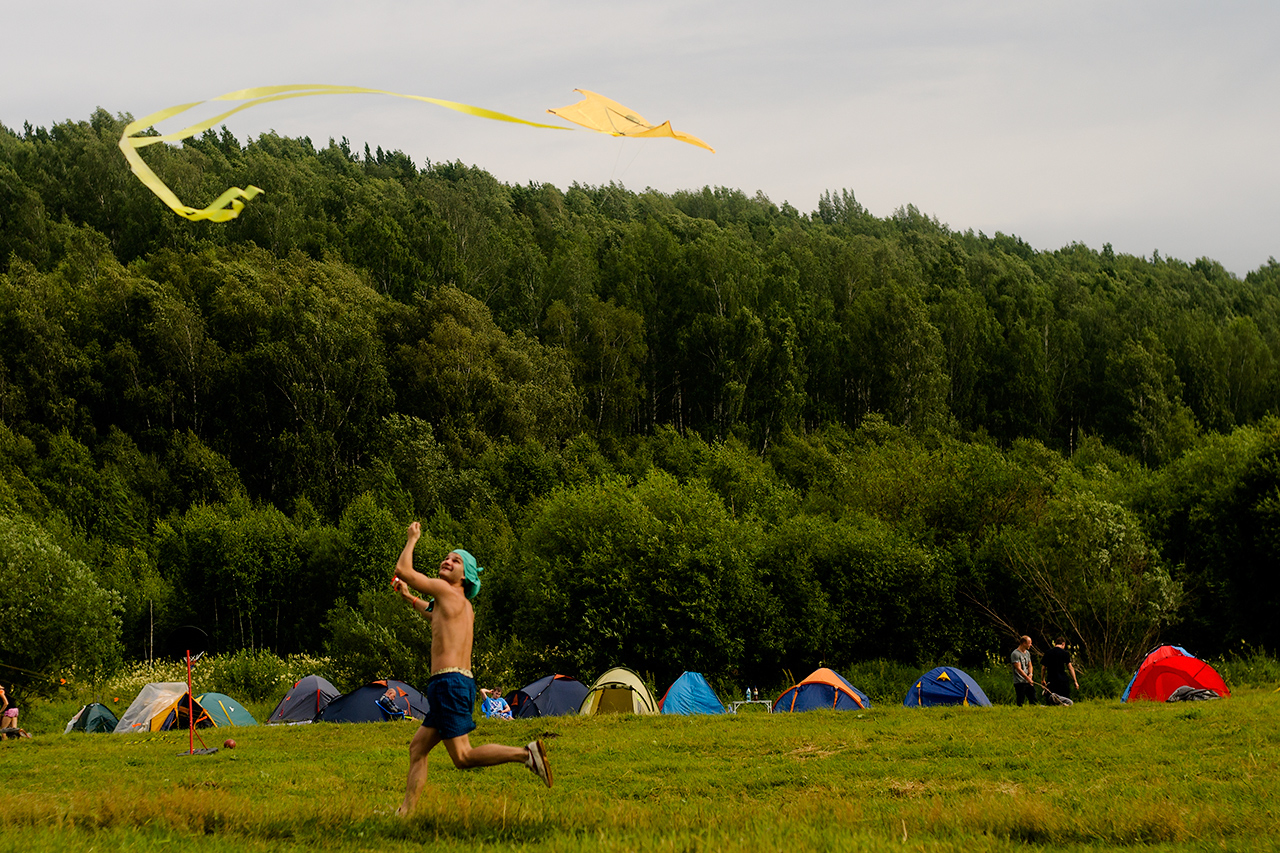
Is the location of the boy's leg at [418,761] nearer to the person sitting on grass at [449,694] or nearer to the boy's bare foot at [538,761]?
the person sitting on grass at [449,694]

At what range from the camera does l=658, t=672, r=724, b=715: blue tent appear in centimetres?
2595

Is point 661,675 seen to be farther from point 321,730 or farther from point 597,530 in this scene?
point 321,730

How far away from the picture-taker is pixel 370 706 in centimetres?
2347

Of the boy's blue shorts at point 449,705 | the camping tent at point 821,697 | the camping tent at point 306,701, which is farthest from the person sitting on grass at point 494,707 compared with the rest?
the boy's blue shorts at point 449,705

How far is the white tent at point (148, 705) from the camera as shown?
2356 centimetres

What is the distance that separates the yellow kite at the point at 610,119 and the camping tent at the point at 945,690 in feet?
63.5

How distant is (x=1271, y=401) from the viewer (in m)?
85.0

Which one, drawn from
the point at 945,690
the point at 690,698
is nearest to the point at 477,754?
the point at 945,690

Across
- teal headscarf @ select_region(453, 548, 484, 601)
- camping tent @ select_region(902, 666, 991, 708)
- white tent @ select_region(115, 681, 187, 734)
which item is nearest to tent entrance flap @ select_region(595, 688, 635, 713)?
camping tent @ select_region(902, 666, 991, 708)

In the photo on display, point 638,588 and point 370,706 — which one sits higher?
point 370,706

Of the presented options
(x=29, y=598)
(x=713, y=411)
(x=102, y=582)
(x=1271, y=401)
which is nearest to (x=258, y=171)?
→ (x=713, y=411)

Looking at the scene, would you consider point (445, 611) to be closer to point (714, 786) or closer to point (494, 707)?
point (714, 786)

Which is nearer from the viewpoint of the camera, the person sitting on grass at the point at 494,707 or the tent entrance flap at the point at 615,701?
the person sitting on grass at the point at 494,707

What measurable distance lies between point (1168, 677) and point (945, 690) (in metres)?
4.73
